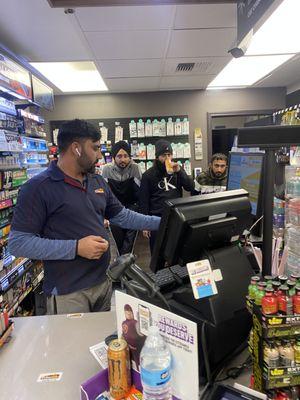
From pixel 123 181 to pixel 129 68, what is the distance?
1.43 meters

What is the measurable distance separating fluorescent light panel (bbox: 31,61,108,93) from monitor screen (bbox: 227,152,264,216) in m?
2.50

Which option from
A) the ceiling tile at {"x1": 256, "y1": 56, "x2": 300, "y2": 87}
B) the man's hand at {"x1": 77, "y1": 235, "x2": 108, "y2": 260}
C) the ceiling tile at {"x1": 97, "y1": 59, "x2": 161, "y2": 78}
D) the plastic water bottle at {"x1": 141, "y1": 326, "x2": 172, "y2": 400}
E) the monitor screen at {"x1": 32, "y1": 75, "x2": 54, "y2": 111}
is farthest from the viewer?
the ceiling tile at {"x1": 256, "y1": 56, "x2": 300, "y2": 87}

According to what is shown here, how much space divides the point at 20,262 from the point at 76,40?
2171 millimetres

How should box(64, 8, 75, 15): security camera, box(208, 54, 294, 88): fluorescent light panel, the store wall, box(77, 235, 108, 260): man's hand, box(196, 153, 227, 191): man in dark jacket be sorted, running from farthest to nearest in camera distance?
the store wall < box(208, 54, 294, 88): fluorescent light panel < box(196, 153, 227, 191): man in dark jacket < box(64, 8, 75, 15): security camera < box(77, 235, 108, 260): man's hand

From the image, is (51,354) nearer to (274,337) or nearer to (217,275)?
(217,275)

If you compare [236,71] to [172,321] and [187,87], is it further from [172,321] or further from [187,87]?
[172,321]

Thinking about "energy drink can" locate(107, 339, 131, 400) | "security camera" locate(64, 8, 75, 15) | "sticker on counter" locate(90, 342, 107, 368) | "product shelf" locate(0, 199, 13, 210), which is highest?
"security camera" locate(64, 8, 75, 15)

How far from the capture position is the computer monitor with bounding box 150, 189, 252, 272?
37.8 inches

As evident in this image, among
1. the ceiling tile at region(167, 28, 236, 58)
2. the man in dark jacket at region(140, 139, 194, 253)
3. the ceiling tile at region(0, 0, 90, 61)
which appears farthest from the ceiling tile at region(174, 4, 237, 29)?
the man in dark jacket at region(140, 139, 194, 253)

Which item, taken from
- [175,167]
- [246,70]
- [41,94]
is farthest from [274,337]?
[246,70]

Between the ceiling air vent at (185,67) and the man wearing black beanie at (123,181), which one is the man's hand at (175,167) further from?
the ceiling air vent at (185,67)

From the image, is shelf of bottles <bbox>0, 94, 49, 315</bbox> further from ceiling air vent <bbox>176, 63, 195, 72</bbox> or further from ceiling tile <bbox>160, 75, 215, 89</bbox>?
ceiling tile <bbox>160, 75, 215, 89</bbox>

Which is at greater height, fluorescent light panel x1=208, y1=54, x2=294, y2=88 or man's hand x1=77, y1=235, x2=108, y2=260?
fluorescent light panel x1=208, y1=54, x2=294, y2=88

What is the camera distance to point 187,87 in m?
5.03
